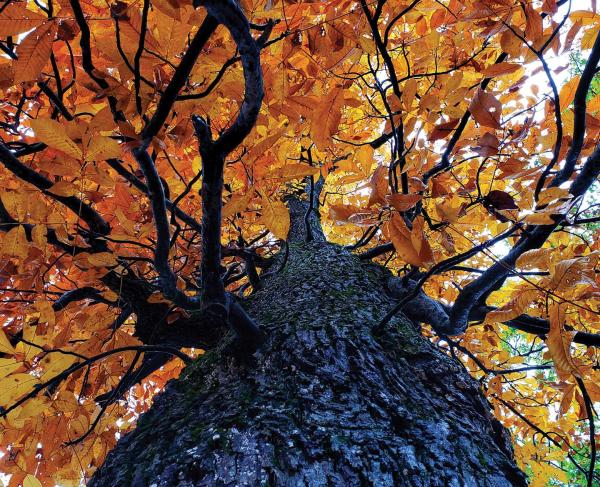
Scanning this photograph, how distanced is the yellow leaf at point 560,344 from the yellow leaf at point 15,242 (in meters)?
1.54

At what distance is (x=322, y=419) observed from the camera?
0.95 m

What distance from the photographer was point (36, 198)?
3.81 feet

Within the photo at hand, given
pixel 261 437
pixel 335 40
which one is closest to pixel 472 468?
pixel 261 437

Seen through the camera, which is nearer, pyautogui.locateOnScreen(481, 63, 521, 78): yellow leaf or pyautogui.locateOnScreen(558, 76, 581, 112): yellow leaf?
pyautogui.locateOnScreen(481, 63, 521, 78): yellow leaf

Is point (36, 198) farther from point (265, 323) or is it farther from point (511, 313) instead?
point (511, 313)

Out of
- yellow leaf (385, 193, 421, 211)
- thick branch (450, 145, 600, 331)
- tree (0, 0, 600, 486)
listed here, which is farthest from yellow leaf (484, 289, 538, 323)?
yellow leaf (385, 193, 421, 211)

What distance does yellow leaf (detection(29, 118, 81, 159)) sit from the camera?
79 centimetres

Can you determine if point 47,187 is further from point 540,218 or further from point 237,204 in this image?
point 540,218

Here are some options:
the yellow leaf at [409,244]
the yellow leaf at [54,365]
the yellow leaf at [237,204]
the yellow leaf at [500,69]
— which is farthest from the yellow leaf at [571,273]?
the yellow leaf at [54,365]

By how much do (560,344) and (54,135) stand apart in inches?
50.4

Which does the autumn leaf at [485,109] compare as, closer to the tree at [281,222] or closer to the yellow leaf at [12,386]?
the tree at [281,222]

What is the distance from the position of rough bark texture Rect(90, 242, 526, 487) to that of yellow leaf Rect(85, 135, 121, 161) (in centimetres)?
76

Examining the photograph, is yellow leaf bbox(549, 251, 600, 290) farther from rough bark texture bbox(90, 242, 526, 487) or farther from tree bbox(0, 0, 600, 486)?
rough bark texture bbox(90, 242, 526, 487)

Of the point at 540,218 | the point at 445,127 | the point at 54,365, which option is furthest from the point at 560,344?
the point at 54,365
